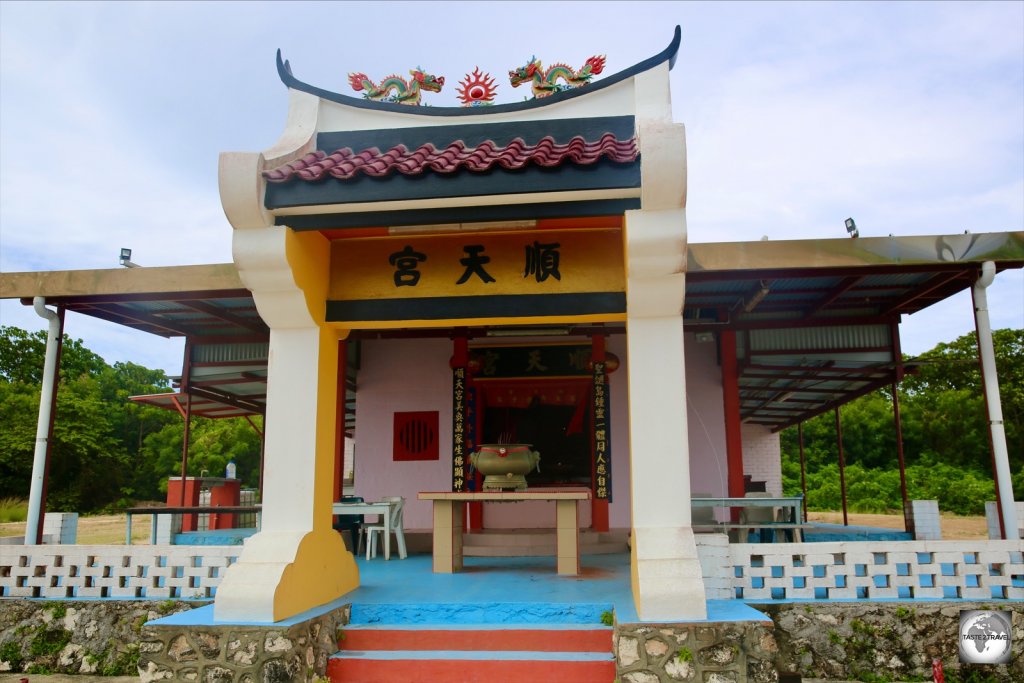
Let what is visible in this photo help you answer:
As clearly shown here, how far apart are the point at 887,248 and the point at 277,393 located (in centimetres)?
547

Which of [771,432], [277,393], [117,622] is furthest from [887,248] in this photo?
[771,432]

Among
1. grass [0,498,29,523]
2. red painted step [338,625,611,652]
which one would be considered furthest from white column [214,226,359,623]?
grass [0,498,29,523]

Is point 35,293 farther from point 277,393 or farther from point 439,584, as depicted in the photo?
point 439,584

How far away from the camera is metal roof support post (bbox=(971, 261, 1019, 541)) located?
6305 millimetres

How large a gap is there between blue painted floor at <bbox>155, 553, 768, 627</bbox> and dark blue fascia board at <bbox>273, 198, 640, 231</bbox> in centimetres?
280

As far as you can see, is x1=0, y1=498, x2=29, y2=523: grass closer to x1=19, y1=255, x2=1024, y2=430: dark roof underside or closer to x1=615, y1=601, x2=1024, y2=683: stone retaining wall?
x1=19, y1=255, x2=1024, y2=430: dark roof underside

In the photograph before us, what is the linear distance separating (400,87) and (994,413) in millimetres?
5831

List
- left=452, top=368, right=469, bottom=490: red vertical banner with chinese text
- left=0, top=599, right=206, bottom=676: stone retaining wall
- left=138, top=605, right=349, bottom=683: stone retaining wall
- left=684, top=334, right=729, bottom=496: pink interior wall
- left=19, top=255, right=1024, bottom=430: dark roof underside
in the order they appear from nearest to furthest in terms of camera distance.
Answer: left=138, top=605, right=349, bottom=683: stone retaining wall
left=0, top=599, right=206, bottom=676: stone retaining wall
left=19, top=255, right=1024, bottom=430: dark roof underside
left=452, top=368, right=469, bottom=490: red vertical banner with chinese text
left=684, top=334, right=729, bottom=496: pink interior wall

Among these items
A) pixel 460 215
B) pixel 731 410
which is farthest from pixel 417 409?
pixel 460 215

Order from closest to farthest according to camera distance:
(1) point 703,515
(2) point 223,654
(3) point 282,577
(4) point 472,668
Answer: (2) point 223,654 → (4) point 472,668 → (3) point 282,577 → (1) point 703,515

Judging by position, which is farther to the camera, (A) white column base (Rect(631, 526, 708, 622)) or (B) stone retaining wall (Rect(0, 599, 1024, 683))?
(A) white column base (Rect(631, 526, 708, 622))

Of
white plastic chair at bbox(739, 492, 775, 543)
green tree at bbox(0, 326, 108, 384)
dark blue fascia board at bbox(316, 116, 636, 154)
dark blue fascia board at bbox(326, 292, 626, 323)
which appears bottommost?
white plastic chair at bbox(739, 492, 775, 543)

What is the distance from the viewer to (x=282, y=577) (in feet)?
16.8

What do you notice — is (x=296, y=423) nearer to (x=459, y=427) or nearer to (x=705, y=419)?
(x=459, y=427)
